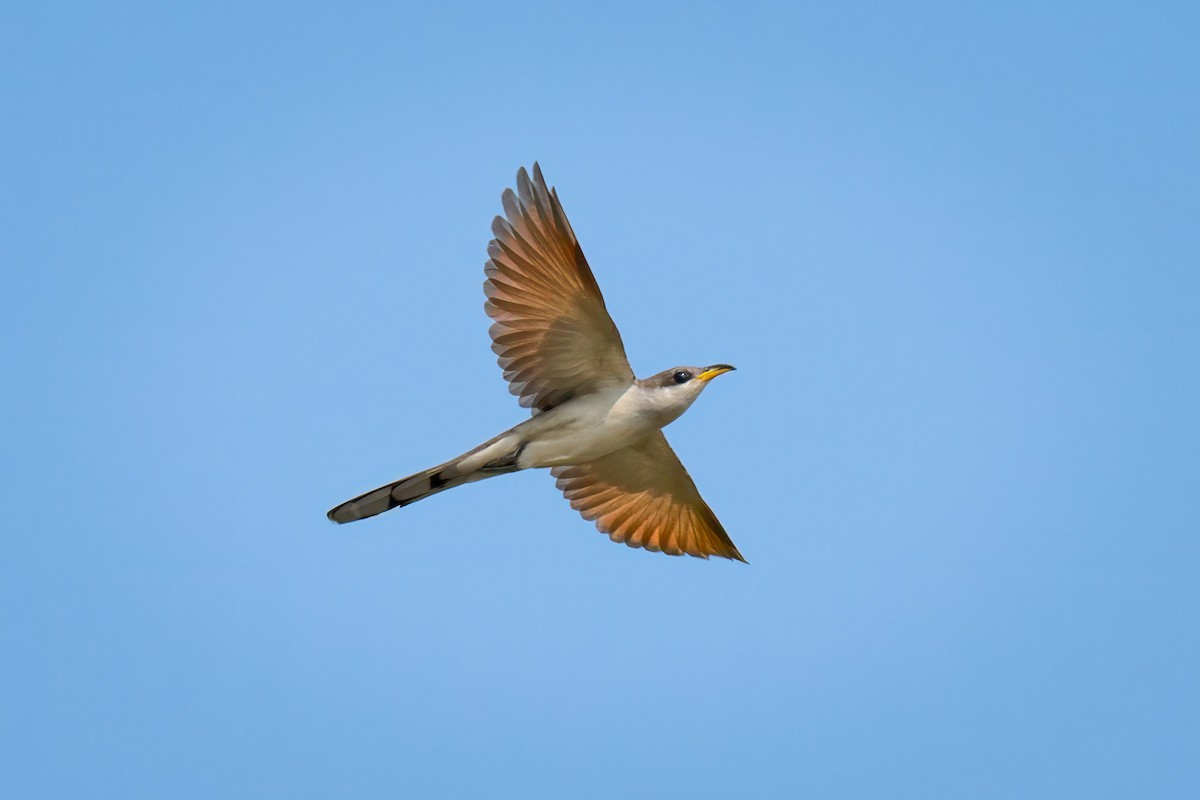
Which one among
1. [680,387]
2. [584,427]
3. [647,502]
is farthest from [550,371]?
[647,502]

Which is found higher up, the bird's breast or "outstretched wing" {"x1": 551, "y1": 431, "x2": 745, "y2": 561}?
the bird's breast

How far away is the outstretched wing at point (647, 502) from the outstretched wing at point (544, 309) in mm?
1671

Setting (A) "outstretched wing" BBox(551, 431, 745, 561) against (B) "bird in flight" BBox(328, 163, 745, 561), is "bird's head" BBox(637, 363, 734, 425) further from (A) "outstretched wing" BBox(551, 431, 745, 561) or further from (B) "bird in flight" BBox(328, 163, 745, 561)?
(A) "outstretched wing" BBox(551, 431, 745, 561)

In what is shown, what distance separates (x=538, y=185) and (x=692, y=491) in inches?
171

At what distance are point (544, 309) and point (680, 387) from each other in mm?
1527

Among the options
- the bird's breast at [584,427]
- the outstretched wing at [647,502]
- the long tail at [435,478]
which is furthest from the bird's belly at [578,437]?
the outstretched wing at [647,502]

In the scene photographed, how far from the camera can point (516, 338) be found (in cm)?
1394

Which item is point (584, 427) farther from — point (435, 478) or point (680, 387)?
point (435, 478)

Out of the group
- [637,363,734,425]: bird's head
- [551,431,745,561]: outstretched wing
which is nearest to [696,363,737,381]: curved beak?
[637,363,734,425]: bird's head

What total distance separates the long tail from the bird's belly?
6.9 inches

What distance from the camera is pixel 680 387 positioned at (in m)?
13.9

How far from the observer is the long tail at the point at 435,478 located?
1403 cm

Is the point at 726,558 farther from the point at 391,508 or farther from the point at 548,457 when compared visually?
the point at 391,508

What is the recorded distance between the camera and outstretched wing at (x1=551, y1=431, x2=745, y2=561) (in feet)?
51.5
